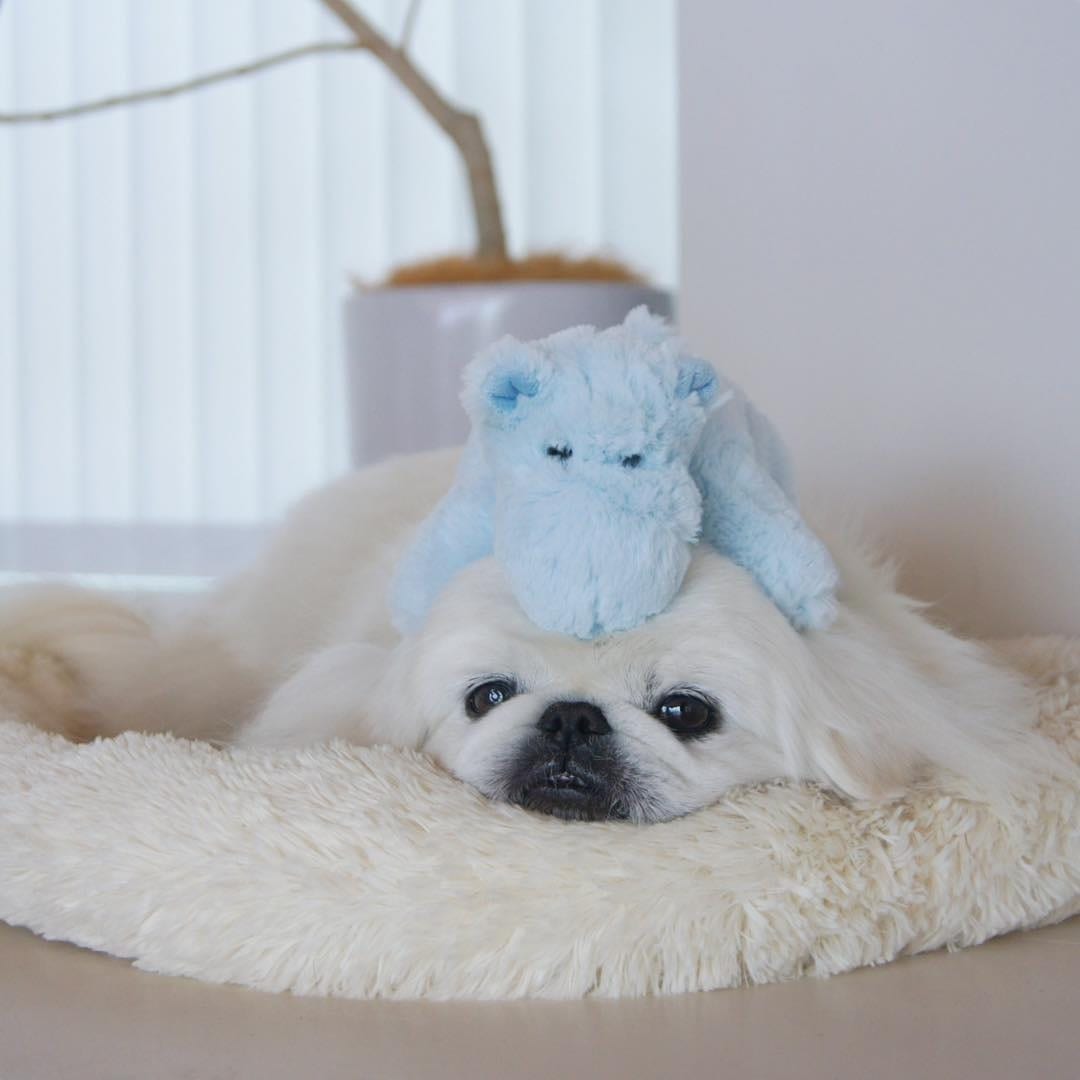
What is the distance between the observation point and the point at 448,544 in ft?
4.72

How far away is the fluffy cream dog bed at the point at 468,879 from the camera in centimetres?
115

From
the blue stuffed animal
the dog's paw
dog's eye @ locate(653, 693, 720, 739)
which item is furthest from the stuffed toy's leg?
the dog's paw

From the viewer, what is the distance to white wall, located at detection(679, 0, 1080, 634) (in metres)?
2.07

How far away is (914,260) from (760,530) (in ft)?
3.06

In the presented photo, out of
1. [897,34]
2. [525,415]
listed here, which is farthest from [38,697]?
[897,34]

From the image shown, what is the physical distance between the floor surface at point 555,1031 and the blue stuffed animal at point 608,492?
0.32 metres

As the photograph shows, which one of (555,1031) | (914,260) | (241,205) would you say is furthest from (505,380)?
(241,205)

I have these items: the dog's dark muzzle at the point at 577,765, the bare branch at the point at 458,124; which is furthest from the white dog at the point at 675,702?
the bare branch at the point at 458,124

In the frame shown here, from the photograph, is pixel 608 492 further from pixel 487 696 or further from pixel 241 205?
pixel 241 205

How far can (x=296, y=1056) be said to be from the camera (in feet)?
3.38

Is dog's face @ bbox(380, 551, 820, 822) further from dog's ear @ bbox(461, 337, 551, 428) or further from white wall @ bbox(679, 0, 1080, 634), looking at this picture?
white wall @ bbox(679, 0, 1080, 634)

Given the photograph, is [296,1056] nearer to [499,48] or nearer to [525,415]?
[525,415]

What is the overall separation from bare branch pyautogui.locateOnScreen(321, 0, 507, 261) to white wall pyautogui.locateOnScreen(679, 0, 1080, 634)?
78 cm

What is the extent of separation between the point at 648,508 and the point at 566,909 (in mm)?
329
